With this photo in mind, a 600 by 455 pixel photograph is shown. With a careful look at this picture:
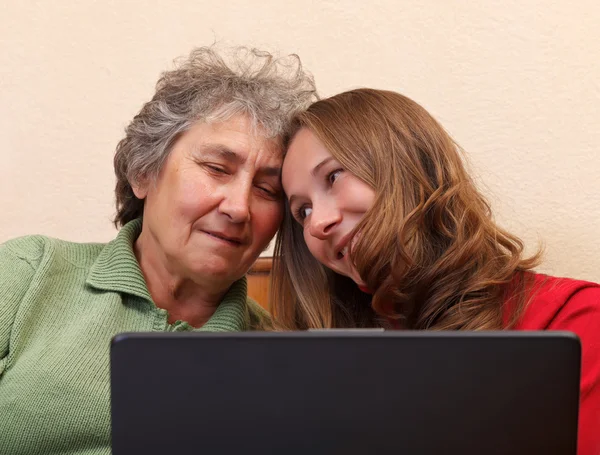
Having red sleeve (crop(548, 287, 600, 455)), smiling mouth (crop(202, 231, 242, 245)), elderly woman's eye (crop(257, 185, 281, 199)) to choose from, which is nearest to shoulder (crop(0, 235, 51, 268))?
smiling mouth (crop(202, 231, 242, 245))

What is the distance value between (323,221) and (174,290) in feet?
1.29

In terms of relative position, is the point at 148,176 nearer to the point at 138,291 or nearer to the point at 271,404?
the point at 138,291

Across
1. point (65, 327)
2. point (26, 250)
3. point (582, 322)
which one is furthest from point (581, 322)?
point (26, 250)

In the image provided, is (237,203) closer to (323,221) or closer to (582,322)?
(323,221)

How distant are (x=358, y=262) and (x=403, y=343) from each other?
2.08 ft

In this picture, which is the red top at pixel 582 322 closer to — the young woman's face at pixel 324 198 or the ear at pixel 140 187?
the young woman's face at pixel 324 198

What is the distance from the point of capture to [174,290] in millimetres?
1479

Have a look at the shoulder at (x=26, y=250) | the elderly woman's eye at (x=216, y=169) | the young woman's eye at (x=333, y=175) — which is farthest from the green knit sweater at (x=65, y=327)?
the young woman's eye at (x=333, y=175)

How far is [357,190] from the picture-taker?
127 centimetres

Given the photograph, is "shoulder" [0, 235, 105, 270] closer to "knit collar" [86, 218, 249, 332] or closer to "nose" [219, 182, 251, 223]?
"knit collar" [86, 218, 249, 332]

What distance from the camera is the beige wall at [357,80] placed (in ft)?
5.30

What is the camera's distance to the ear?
150 cm

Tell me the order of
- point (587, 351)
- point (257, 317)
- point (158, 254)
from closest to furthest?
point (587, 351)
point (158, 254)
point (257, 317)

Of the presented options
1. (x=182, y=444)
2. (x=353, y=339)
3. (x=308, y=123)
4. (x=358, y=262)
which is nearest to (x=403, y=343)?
(x=353, y=339)
